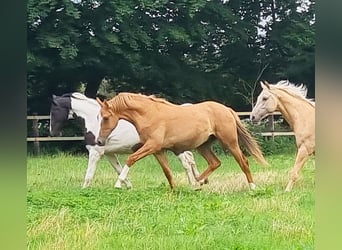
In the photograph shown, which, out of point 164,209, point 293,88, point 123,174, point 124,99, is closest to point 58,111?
point 124,99

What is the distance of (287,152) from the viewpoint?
2.61 metres

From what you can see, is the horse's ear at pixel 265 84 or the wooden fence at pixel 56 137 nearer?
the wooden fence at pixel 56 137

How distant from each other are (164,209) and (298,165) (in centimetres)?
76

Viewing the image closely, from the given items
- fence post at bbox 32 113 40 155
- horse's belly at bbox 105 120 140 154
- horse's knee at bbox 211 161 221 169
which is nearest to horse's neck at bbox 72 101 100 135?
horse's belly at bbox 105 120 140 154

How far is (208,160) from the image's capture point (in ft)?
8.65

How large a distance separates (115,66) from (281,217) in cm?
119

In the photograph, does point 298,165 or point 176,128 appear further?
point 176,128

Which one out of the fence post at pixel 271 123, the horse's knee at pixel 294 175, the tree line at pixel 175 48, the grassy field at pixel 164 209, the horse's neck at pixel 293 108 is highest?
the tree line at pixel 175 48

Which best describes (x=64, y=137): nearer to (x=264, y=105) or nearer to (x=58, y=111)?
(x=58, y=111)

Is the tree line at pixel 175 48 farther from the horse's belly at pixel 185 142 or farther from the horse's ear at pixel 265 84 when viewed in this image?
the horse's belly at pixel 185 142

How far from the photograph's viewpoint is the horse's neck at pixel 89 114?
2529 mm

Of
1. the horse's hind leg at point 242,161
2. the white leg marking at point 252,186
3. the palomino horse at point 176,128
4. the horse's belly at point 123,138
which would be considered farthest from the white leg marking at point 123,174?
the white leg marking at point 252,186

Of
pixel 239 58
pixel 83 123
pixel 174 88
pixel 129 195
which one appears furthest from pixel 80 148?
pixel 239 58
